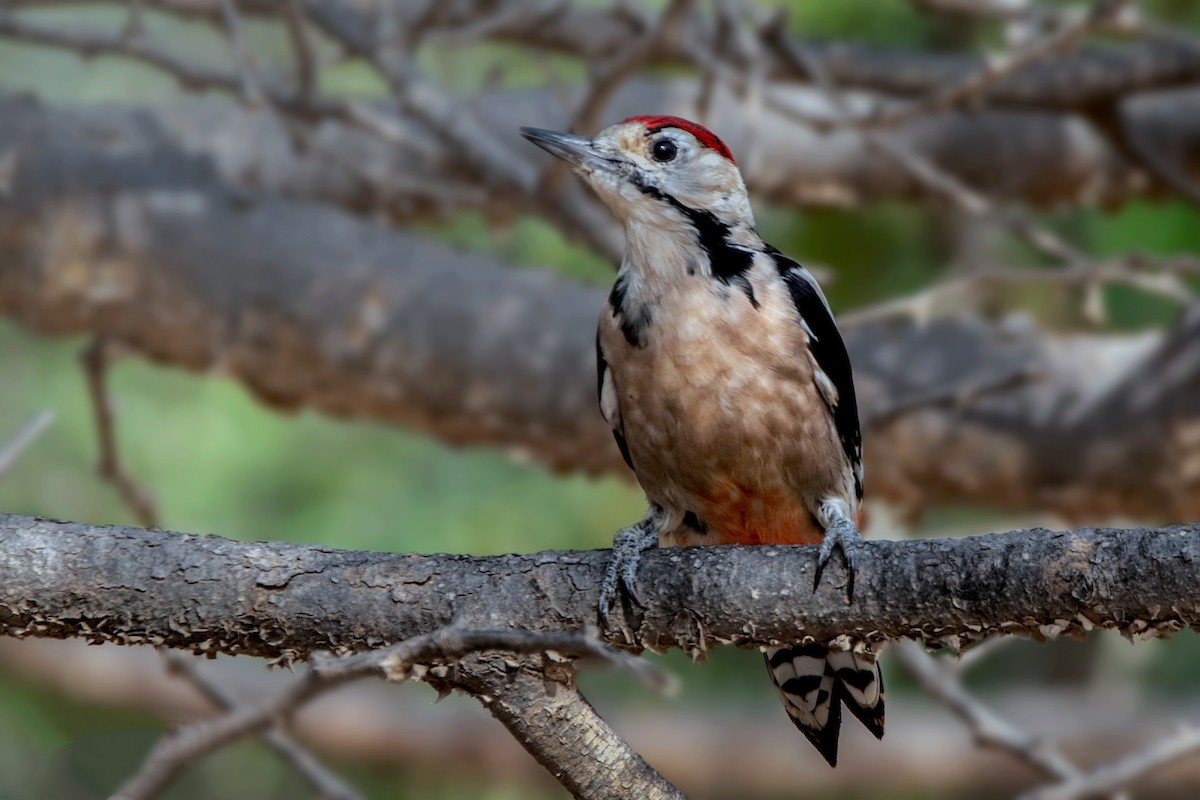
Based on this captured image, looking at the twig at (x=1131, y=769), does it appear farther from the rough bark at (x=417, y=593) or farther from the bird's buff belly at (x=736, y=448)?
the rough bark at (x=417, y=593)

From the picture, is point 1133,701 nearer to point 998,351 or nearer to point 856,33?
point 998,351

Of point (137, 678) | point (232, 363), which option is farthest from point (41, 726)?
point (232, 363)

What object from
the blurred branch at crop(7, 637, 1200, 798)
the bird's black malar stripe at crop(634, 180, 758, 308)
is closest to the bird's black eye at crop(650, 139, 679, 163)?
the bird's black malar stripe at crop(634, 180, 758, 308)

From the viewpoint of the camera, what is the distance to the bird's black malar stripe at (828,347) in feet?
11.5

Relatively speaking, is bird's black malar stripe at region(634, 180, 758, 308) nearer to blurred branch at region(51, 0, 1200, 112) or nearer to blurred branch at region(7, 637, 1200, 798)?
blurred branch at region(51, 0, 1200, 112)

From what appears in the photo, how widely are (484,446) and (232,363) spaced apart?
1069 millimetres

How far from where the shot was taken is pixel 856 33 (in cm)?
717

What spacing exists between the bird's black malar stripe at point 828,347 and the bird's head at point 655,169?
0.24 metres

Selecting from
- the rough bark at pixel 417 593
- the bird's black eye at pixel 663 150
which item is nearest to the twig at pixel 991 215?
the bird's black eye at pixel 663 150

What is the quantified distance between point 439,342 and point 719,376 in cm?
233

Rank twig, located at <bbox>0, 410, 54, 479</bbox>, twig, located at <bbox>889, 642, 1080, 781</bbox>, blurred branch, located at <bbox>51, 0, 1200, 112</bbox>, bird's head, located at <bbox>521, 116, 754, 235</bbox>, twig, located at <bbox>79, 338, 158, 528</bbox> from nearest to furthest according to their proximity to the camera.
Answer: twig, located at <bbox>0, 410, 54, 479</bbox>, bird's head, located at <bbox>521, 116, 754, 235</bbox>, twig, located at <bbox>889, 642, 1080, 781</bbox>, twig, located at <bbox>79, 338, 158, 528</bbox>, blurred branch, located at <bbox>51, 0, 1200, 112</bbox>

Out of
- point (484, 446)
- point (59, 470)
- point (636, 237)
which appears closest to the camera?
point (636, 237)

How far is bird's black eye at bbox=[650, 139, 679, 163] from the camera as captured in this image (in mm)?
3645

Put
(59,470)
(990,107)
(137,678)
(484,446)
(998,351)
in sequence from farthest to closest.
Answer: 1. (59,470)
2. (137,678)
3. (990,107)
4. (484,446)
5. (998,351)
